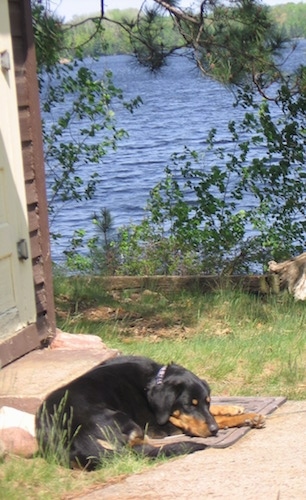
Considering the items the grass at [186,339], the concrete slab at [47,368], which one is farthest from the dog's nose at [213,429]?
the concrete slab at [47,368]

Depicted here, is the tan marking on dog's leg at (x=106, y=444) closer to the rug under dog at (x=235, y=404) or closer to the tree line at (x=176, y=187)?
the rug under dog at (x=235, y=404)

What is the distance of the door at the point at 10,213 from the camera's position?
273 inches

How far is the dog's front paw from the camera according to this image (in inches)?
235

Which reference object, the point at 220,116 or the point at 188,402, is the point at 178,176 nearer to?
the point at 220,116

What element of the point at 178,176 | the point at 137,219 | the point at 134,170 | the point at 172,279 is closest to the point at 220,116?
the point at 134,170

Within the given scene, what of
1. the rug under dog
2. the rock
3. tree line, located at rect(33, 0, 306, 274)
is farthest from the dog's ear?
tree line, located at rect(33, 0, 306, 274)

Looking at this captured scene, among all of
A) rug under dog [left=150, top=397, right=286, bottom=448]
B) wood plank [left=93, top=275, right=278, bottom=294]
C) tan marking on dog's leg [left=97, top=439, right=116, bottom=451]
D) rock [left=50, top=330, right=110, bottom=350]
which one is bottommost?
wood plank [left=93, top=275, right=278, bottom=294]

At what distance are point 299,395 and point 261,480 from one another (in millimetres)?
2075

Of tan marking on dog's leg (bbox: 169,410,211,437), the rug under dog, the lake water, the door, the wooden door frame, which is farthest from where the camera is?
the lake water

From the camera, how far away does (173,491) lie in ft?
15.5

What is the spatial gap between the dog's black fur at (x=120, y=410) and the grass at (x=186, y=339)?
0.16 m

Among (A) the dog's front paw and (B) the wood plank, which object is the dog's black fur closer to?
(A) the dog's front paw

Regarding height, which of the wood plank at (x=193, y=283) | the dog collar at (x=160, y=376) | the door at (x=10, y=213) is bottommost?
the wood plank at (x=193, y=283)

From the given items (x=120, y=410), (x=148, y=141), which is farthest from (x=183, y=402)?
(x=148, y=141)
